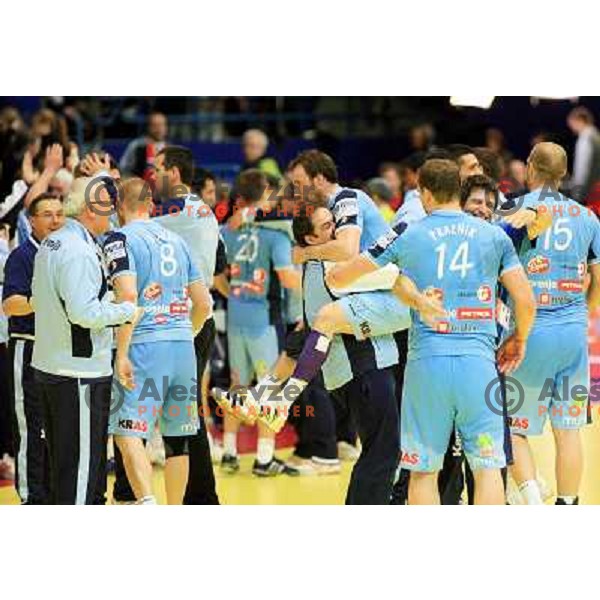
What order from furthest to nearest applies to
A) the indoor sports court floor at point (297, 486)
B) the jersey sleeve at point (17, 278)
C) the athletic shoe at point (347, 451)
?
the athletic shoe at point (347, 451) → the indoor sports court floor at point (297, 486) → the jersey sleeve at point (17, 278)

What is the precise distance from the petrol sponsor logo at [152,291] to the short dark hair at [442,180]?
1.81m

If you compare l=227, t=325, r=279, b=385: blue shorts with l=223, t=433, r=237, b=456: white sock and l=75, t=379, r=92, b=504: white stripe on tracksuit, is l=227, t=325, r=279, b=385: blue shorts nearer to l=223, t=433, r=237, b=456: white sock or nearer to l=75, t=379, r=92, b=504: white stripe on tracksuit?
l=223, t=433, r=237, b=456: white sock

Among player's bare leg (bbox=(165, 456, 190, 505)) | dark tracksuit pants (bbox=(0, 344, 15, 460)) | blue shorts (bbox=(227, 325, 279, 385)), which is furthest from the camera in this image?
blue shorts (bbox=(227, 325, 279, 385))

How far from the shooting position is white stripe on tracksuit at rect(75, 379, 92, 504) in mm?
7930

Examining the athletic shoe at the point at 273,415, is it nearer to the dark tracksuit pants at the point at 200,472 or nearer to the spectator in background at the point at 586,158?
the dark tracksuit pants at the point at 200,472

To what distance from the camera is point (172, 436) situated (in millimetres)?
8766

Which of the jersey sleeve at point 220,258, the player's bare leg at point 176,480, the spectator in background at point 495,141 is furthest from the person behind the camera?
the spectator in background at point 495,141

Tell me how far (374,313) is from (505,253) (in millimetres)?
1024

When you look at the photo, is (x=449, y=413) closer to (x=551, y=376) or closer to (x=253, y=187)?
(x=551, y=376)

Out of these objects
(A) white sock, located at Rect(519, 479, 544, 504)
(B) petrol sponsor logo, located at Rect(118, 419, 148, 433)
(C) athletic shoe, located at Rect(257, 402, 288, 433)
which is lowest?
(A) white sock, located at Rect(519, 479, 544, 504)

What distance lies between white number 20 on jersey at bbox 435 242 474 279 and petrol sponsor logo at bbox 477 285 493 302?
126mm

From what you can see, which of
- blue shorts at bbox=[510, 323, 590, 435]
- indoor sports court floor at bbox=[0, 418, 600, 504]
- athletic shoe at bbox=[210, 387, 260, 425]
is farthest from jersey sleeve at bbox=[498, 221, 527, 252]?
indoor sports court floor at bbox=[0, 418, 600, 504]

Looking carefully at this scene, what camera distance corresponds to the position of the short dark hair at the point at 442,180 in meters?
7.82

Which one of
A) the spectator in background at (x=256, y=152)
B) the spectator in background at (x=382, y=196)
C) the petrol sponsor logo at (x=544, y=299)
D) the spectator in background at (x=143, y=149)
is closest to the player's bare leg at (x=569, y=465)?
the petrol sponsor logo at (x=544, y=299)
